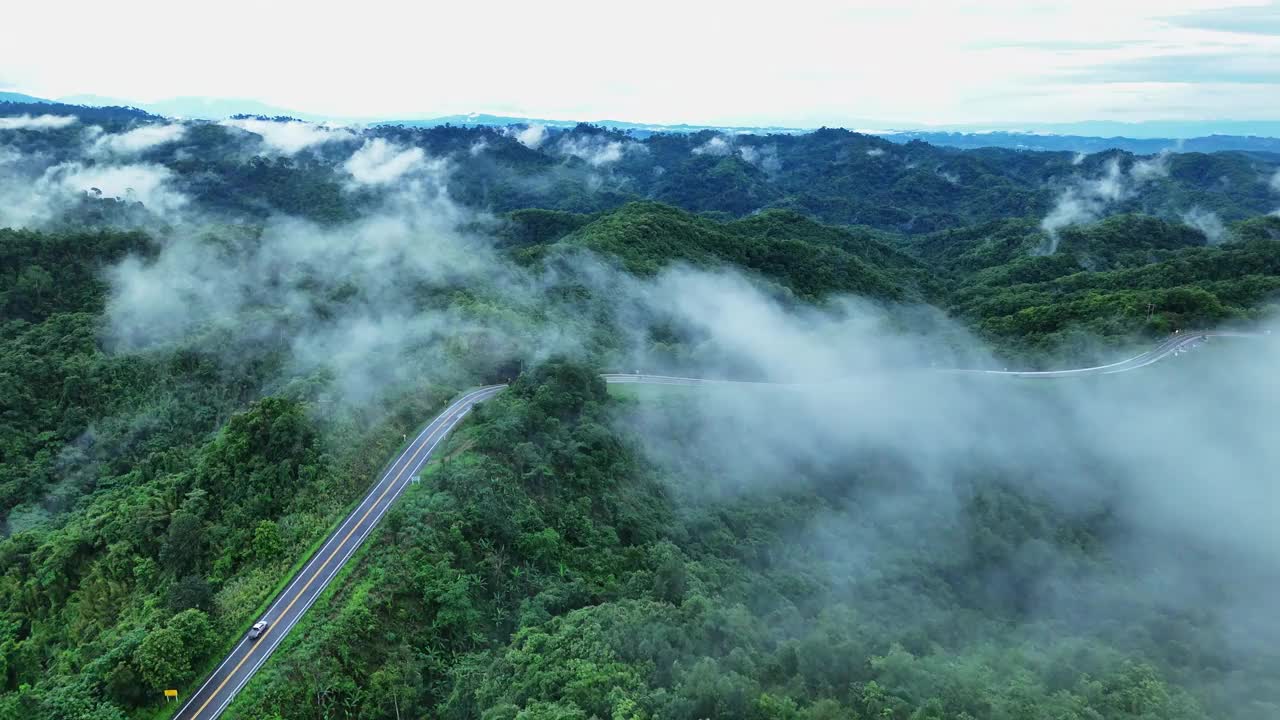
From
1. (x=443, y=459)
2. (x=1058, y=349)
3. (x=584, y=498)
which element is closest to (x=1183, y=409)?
(x=1058, y=349)

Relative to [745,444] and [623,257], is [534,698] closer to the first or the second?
[745,444]

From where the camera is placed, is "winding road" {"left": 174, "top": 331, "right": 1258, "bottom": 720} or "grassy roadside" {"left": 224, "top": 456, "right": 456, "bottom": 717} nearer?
"grassy roadside" {"left": 224, "top": 456, "right": 456, "bottom": 717}

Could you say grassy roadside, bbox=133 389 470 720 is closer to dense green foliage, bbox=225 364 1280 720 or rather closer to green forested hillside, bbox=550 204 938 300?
dense green foliage, bbox=225 364 1280 720

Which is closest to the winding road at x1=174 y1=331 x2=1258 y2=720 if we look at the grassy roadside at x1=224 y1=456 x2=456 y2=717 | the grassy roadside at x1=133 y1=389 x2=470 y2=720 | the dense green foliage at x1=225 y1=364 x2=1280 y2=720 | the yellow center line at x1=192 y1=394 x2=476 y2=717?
the yellow center line at x1=192 y1=394 x2=476 y2=717

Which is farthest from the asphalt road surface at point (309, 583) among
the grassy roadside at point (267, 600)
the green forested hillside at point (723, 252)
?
the green forested hillside at point (723, 252)

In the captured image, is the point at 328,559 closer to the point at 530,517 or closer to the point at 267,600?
the point at 267,600

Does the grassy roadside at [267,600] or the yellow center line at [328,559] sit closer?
the grassy roadside at [267,600]

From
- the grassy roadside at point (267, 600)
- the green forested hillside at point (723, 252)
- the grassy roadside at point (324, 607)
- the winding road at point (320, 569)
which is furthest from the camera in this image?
the green forested hillside at point (723, 252)

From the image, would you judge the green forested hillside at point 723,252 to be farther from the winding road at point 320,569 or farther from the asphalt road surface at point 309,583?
the asphalt road surface at point 309,583
